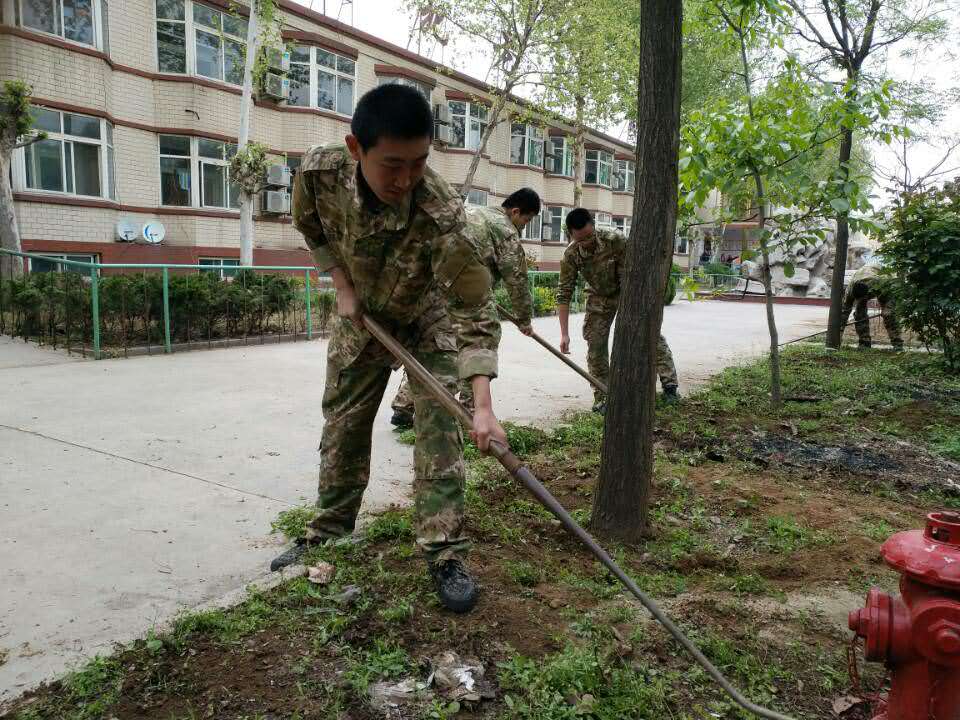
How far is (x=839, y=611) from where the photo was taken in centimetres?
264

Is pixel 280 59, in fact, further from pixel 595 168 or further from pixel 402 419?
pixel 595 168

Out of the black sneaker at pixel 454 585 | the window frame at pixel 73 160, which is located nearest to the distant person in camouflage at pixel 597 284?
the black sneaker at pixel 454 585

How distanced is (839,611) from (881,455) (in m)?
2.65

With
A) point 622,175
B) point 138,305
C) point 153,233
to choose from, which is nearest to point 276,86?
point 153,233

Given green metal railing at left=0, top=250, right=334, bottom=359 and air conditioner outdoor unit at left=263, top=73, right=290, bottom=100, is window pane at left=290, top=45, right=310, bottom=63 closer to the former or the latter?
air conditioner outdoor unit at left=263, top=73, right=290, bottom=100

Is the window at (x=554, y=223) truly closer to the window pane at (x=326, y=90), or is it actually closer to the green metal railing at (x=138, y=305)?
the window pane at (x=326, y=90)

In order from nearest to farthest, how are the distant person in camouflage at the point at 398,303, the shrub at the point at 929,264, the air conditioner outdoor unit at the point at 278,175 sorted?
1. the distant person in camouflage at the point at 398,303
2. the shrub at the point at 929,264
3. the air conditioner outdoor unit at the point at 278,175

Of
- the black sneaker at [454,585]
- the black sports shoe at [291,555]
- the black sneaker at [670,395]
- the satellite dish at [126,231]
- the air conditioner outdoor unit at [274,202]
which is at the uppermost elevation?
the air conditioner outdoor unit at [274,202]

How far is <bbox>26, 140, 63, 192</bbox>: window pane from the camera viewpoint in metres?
13.1

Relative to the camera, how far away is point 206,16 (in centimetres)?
1584

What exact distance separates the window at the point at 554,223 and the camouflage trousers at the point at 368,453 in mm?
25589

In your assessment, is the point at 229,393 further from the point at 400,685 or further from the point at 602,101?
the point at 602,101

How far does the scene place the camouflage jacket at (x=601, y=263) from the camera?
20.3 ft

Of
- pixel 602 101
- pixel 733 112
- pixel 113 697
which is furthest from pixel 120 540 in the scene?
pixel 602 101
